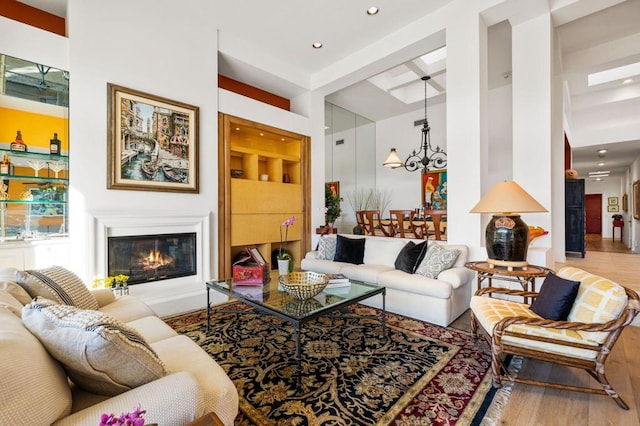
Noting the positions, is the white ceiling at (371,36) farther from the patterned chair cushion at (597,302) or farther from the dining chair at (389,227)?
the patterned chair cushion at (597,302)

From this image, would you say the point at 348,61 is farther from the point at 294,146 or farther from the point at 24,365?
the point at 24,365

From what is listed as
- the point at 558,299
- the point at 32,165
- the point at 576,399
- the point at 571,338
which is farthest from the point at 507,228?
the point at 32,165

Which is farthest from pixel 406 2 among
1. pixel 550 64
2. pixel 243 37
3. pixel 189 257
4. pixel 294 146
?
pixel 189 257

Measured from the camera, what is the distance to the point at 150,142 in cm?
355

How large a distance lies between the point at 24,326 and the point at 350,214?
6.73 m

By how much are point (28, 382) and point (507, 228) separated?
327 cm

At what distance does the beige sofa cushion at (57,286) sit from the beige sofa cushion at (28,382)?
2.65 ft

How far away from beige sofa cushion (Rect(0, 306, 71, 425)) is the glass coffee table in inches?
49.5

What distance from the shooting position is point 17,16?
10.1 feet

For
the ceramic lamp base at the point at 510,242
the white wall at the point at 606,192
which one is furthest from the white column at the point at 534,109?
the white wall at the point at 606,192

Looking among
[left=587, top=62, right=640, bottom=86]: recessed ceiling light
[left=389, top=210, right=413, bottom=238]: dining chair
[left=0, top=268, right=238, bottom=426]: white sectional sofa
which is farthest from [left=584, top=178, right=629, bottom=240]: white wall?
[left=0, top=268, right=238, bottom=426]: white sectional sofa

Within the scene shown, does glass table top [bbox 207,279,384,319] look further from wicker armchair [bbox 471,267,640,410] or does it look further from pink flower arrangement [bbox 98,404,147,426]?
pink flower arrangement [bbox 98,404,147,426]

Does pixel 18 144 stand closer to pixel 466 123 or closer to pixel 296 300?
pixel 296 300

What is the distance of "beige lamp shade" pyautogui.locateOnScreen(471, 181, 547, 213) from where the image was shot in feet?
8.64
